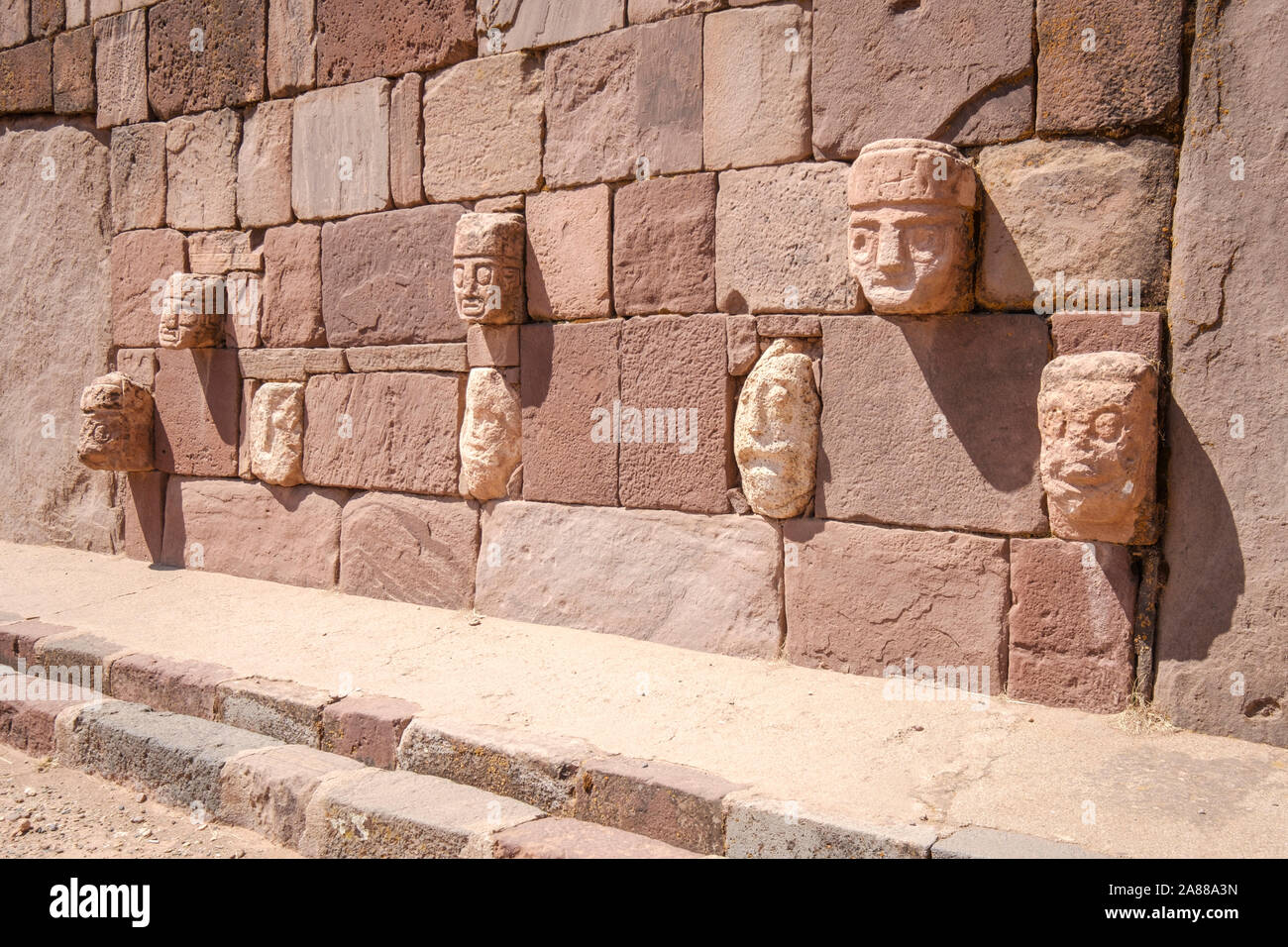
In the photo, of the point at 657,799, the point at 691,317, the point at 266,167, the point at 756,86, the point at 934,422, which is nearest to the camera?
the point at 657,799

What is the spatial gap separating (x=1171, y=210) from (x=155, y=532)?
21.3 feet

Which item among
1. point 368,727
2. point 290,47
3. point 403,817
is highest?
point 290,47

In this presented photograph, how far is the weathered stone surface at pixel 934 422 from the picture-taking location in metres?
4.36

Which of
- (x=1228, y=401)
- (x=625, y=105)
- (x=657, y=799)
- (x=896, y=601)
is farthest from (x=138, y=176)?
(x=1228, y=401)

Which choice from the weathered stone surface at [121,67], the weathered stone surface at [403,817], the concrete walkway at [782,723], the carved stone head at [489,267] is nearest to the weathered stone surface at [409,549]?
the concrete walkway at [782,723]

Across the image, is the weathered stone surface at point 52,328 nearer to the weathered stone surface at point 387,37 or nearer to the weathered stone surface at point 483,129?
the weathered stone surface at point 387,37

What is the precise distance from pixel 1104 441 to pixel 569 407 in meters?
2.65

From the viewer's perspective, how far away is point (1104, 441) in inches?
155

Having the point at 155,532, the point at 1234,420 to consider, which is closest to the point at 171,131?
the point at 155,532

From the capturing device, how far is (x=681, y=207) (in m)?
5.29

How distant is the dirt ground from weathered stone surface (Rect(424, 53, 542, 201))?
11.1 ft

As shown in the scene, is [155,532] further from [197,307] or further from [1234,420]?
[1234,420]

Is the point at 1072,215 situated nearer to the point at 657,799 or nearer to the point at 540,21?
the point at 657,799

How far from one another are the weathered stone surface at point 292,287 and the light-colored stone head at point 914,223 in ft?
12.1
